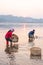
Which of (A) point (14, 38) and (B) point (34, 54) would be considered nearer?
(B) point (34, 54)

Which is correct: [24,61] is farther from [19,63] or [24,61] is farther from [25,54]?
[25,54]

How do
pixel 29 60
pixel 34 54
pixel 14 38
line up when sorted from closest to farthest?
pixel 29 60, pixel 34 54, pixel 14 38

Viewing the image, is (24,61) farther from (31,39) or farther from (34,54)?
(31,39)

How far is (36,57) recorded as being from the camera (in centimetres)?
2389

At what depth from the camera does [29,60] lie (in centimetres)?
2255

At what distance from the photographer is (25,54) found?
84.3 ft

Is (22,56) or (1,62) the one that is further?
(22,56)

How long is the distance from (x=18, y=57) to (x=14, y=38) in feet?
28.7

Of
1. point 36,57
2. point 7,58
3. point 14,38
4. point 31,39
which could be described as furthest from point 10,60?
point 31,39

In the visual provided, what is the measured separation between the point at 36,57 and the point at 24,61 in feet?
6.97

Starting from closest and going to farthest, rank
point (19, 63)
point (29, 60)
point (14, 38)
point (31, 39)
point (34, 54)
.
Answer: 1. point (19, 63)
2. point (29, 60)
3. point (34, 54)
4. point (14, 38)
5. point (31, 39)

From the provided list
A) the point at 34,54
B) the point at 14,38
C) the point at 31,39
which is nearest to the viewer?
the point at 34,54

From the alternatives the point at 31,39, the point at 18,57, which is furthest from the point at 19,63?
the point at 31,39

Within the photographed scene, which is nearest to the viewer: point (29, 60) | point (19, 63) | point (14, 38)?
point (19, 63)
